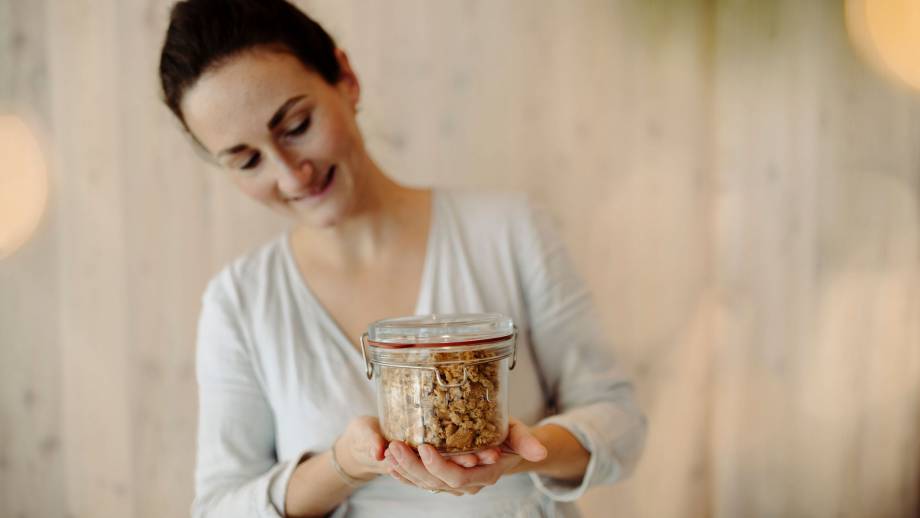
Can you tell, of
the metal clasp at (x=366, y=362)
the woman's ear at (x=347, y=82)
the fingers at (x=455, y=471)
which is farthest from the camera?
the woman's ear at (x=347, y=82)

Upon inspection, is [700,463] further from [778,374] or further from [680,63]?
[680,63]

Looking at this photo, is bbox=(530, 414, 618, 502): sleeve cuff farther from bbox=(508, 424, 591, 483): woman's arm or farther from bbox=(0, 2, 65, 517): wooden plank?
bbox=(0, 2, 65, 517): wooden plank

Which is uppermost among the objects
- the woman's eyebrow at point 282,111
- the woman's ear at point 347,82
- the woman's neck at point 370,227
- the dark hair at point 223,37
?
the dark hair at point 223,37

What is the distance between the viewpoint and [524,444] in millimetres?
734

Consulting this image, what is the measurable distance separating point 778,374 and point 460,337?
3.90ft

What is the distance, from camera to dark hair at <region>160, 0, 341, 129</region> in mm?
880

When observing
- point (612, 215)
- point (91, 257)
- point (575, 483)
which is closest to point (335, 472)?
point (575, 483)

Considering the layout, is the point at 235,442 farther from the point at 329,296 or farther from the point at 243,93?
the point at 243,93

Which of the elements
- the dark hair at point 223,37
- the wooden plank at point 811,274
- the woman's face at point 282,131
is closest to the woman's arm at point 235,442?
the woman's face at point 282,131

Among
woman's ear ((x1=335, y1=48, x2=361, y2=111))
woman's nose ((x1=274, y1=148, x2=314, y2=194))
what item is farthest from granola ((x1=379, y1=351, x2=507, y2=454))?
woman's ear ((x1=335, y1=48, x2=361, y2=111))

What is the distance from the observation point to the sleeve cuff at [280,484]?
36.1 inches

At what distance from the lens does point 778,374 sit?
1.61 metres

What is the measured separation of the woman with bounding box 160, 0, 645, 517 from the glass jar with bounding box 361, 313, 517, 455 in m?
0.10

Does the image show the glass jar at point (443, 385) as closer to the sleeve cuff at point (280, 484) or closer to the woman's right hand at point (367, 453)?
the woman's right hand at point (367, 453)
